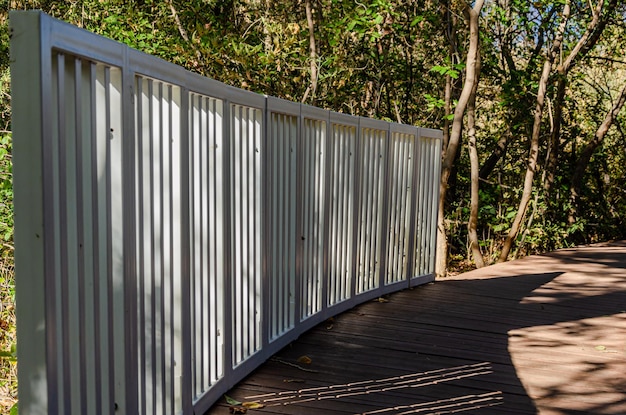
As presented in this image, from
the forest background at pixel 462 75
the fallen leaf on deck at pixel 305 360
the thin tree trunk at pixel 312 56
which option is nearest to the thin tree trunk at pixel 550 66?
the forest background at pixel 462 75

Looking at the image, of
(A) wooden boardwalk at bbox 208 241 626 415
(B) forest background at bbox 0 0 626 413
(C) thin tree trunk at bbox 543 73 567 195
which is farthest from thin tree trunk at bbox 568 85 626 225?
(A) wooden boardwalk at bbox 208 241 626 415

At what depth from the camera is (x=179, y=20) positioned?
10.6 meters

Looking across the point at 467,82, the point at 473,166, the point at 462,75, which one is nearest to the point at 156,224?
the point at 467,82

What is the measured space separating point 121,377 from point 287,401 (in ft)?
4.77

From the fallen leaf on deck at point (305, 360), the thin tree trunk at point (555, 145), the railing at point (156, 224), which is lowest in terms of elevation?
the fallen leaf on deck at point (305, 360)

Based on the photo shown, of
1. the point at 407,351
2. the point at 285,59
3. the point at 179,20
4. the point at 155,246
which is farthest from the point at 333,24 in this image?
the point at 155,246

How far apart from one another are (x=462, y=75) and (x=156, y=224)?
9.54 meters

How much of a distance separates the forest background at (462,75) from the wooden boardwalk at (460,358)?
379 centimetres

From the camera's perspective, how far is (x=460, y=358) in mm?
4668

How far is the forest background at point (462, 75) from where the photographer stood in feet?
33.0

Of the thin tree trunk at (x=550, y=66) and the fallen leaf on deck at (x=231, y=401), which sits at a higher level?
the thin tree trunk at (x=550, y=66)

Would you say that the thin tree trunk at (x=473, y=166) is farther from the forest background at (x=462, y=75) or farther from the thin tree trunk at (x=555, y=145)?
the thin tree trunk at (x=555, y=145)

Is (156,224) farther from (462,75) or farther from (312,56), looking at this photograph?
(462,75)

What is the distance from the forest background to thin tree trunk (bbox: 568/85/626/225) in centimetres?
2
